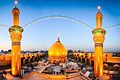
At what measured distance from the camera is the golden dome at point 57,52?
20.9 metres

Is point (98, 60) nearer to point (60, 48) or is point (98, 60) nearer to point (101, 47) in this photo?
point (101, 47)

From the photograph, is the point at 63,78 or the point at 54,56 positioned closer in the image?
the point at 63,78

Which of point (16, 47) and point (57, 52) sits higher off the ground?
point (16, 47)

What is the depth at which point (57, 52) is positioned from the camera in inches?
846

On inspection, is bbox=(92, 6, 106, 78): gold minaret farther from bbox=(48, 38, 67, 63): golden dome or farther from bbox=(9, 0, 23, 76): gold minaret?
bbox=(48, 38, 67, 63): golden dome

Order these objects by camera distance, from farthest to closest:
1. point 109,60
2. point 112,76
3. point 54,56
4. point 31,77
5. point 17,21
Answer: point 54,56 → point 109,60 → point 17,21 → point 112,76 → point 31,77

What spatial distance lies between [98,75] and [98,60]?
0.62 meters

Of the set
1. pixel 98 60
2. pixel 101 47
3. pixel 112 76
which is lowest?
pixel 112 76

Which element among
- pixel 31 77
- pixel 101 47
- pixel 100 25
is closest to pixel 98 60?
pixel 101 47

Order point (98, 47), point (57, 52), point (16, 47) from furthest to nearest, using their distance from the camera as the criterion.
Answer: point (57, 52), point (98, 47), point (16, 47)

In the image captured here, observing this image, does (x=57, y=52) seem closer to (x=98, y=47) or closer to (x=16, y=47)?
(x=98, y=47)

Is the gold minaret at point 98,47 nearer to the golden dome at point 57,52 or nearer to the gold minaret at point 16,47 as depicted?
the gold minaret at point 16,47

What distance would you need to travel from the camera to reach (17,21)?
8.24m

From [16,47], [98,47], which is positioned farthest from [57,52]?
[16,47]
